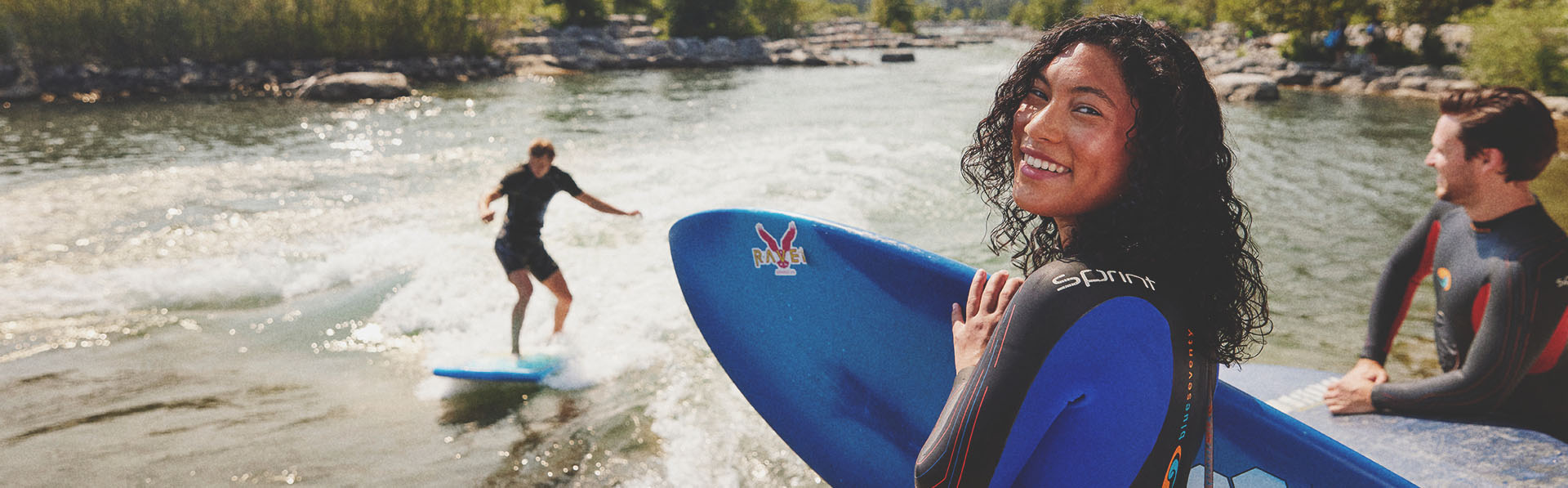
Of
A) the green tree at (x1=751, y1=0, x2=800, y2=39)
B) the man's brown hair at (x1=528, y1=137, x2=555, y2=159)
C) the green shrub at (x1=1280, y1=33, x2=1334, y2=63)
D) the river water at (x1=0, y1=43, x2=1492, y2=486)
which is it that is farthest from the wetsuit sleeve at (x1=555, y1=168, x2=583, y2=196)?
the green tree at (x1=751, y1=0, x2=800, y2=39)

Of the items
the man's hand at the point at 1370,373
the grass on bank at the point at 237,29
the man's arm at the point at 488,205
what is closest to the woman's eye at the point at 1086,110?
the man's hand at the point at 1370,373

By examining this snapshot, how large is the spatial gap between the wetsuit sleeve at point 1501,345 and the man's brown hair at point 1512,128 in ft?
1.09

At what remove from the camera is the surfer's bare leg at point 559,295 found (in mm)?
6336

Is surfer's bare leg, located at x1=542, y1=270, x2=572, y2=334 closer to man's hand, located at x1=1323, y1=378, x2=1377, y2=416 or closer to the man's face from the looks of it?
man's hand, located at x1=1323, y1=378, x2=1377, y2=416

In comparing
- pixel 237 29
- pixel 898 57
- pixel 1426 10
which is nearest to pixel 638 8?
pixel 898 57

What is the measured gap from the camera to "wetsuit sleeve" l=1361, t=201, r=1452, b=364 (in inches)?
Result: 129

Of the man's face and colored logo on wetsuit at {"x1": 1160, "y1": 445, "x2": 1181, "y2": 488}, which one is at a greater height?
the man's face

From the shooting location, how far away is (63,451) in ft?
Result: 15.8

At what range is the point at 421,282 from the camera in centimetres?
782

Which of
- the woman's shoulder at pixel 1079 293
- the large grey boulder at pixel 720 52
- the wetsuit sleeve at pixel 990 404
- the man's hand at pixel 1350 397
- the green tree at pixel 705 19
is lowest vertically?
the large grey boulder at pixel 720 52

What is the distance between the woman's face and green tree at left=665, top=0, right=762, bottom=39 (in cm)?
5456

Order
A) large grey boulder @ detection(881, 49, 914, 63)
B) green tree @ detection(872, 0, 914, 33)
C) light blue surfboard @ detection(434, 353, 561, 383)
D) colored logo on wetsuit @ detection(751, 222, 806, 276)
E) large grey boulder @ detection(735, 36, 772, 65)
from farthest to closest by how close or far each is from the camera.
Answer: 1. green tree @ detection(872, 0, 914, 33)
2. large grey boulder @ detection(881, 49, 914, 63)
3. large grey boulder @ detection(735, 36, 772, 65)
4. light blue surfboard @ detection(434, 353, 561, 383)
5. colored logo on wetsuit @ detection(751, 222, 806, 276)

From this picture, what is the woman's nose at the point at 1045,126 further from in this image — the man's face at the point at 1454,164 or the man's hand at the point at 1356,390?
the man's hand at the point at 1356,390

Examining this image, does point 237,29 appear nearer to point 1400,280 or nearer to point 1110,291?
point 1400,280
